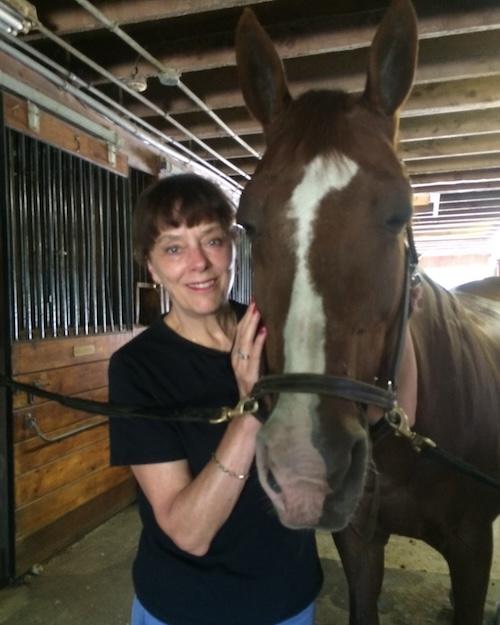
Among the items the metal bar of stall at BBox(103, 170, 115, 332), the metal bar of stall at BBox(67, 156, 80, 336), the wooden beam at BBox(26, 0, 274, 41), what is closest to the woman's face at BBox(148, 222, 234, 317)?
the wooden beam at BBox(26, 0, 274, 41)

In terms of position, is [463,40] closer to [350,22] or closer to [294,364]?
[350,22]

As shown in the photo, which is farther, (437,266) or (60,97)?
(437,266)

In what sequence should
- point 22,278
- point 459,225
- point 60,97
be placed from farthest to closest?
1. point 459,225
2. point 60,97
3. point 22,278

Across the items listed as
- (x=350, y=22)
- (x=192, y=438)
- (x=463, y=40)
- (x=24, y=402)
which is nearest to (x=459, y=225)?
(x=463, y=40)

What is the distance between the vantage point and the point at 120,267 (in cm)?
336

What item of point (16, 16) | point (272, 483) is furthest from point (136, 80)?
point (272, 483)

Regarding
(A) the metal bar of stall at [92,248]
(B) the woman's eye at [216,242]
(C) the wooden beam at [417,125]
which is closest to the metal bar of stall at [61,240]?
(A) the metal bar of stall at [92,248]

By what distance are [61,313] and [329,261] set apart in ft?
7.43

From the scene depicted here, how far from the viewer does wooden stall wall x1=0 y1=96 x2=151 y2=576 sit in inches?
98.3

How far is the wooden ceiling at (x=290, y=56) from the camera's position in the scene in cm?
224

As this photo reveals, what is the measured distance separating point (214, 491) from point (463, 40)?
2702 mm

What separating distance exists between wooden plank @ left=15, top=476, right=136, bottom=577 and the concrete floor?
6 cm

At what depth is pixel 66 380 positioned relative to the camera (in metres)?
2.83

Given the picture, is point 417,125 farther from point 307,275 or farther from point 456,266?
point 456,266
